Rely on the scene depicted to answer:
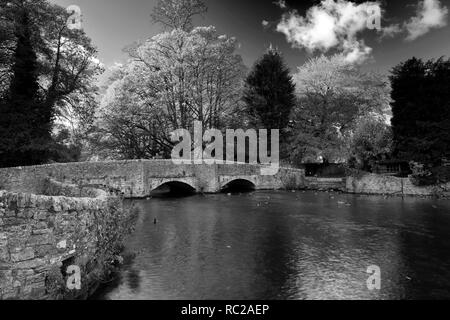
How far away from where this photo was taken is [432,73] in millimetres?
30734

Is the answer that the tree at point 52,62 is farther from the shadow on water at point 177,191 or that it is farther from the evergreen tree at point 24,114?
the shadow on water at point 177,191

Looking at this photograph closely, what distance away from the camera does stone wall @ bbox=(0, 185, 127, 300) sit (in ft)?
20.6

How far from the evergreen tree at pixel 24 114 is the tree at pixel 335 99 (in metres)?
27.3

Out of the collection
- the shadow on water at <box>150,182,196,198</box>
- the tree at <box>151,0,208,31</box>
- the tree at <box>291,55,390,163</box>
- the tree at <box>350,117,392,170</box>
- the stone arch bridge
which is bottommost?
the shadow on water at <box>150,182,196,198</box>

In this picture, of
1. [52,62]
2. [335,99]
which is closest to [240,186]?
[335,99]

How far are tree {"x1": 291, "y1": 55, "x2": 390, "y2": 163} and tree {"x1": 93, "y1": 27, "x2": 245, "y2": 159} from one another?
11.0 m

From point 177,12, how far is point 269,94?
14277 millimetres

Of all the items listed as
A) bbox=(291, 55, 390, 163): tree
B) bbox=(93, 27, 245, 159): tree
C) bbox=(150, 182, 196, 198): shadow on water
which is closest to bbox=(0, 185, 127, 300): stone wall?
bbox=(150, 182, 196, 198): shadow on water

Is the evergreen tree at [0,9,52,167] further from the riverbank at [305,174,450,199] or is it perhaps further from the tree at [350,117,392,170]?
the tree at [350,117,392,170]

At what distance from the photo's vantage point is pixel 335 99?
41156mm

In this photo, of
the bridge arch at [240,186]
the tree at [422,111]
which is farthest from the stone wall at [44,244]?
the tree at [422,111]

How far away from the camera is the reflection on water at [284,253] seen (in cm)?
945

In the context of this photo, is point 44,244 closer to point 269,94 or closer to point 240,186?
point 240,186
